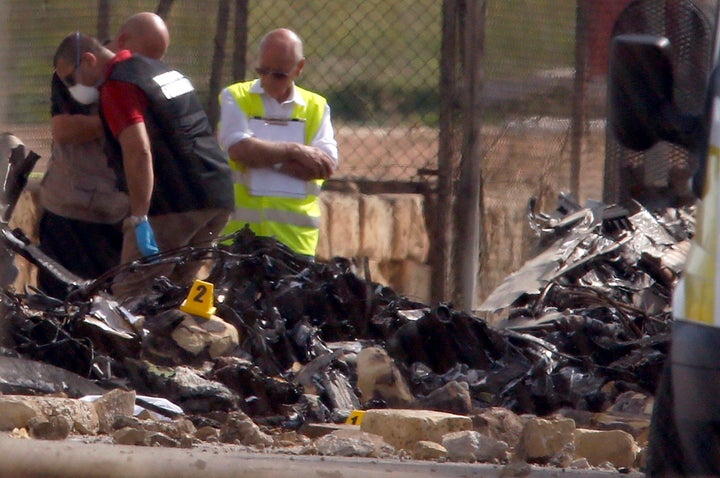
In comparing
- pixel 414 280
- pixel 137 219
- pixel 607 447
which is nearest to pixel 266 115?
pixel 137 219

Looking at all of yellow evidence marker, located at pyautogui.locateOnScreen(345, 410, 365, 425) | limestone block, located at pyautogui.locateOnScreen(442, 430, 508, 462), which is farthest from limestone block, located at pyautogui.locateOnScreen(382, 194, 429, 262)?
limestone block, located at pyautogui.locateOnScreen(442, 430, 508, 462)

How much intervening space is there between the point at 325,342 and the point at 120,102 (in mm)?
1630

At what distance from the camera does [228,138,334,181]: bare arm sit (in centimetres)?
718

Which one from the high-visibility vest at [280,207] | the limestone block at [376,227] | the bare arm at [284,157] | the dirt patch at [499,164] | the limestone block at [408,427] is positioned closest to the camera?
the limestone block at [408,427]

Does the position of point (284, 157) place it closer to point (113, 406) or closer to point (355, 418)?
point (355, 418)

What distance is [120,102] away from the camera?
6883 millimetres

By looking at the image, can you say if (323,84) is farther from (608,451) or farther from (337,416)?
(608,451)

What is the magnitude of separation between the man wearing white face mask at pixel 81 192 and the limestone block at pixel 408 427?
277 centimetres

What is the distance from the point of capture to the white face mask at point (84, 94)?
7234 millimetres

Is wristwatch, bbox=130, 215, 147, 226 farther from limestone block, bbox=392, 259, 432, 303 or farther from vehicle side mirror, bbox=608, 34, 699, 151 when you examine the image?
vehicle side mirror, bbox=608, 34, 699, 151

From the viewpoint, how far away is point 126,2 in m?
7.77

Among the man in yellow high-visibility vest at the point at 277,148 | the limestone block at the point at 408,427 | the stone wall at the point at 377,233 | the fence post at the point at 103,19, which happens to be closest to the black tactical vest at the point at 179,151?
the man in yellow high-visibility vest at the point at 277,148

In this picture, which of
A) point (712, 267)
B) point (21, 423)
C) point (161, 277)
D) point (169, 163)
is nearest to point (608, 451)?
point (712, 267)

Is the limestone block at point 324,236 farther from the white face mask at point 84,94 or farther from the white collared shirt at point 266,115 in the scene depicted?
the white face mask at point 84,94
